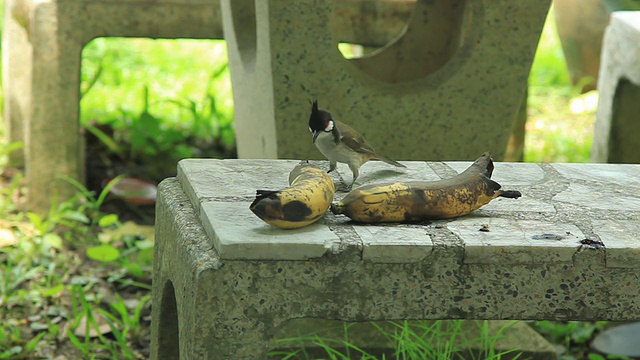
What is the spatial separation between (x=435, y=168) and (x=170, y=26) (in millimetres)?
2010

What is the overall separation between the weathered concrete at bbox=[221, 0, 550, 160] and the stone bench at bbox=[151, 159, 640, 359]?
4.20 ft

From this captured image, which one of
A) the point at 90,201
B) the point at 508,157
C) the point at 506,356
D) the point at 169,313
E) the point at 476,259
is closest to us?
the point at 476,259

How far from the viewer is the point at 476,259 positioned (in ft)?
7.22

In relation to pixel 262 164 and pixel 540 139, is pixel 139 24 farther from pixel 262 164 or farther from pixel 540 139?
pixel 540 139

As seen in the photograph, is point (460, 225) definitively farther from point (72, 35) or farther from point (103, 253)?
point (72, 35)

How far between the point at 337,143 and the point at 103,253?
1.68 m

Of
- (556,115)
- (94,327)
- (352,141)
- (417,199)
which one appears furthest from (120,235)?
(556,115)

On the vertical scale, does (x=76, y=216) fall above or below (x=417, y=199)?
below

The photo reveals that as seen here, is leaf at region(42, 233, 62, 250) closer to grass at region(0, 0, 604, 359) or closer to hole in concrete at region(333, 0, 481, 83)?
grass at region(0, 0, 604, 359)

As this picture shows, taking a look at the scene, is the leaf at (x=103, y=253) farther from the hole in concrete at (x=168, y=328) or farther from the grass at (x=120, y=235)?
the hole in concrete at (x=168, y=328)

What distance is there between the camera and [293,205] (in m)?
2.21

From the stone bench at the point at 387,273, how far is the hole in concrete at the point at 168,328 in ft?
→ 1.09

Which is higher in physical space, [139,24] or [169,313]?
[139,24]

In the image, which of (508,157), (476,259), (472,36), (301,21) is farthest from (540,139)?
(476,259)
